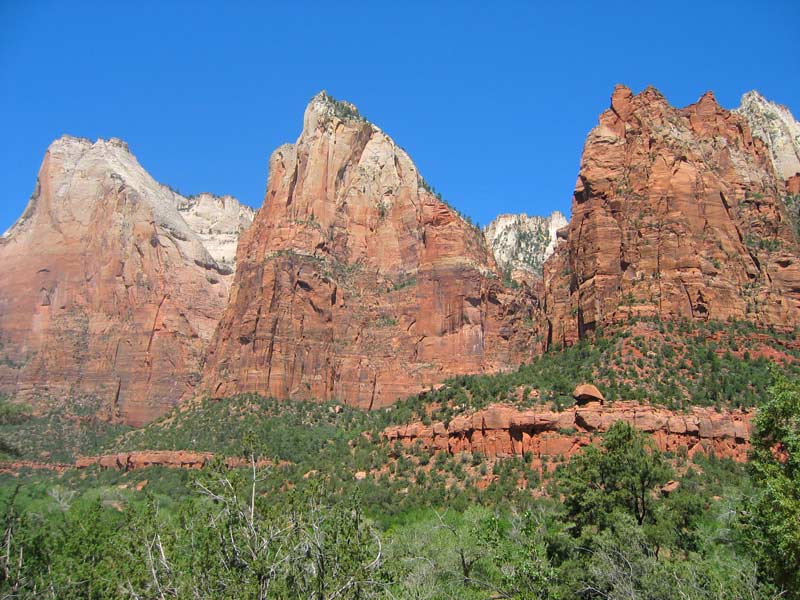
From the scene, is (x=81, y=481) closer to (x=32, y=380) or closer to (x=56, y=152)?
(x=32, y=380)

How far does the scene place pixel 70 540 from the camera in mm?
39125

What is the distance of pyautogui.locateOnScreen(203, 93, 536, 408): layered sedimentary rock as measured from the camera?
9294 cm

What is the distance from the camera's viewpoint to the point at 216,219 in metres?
177

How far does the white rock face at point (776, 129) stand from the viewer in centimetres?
10554

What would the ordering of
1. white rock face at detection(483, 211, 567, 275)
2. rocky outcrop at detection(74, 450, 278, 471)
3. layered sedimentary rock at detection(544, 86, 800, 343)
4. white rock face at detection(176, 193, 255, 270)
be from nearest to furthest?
1. layered sedimentary rock at detection(544, 86, 800, 343)
2. rocky outcrop at detection(74, 450, 278, 471)
3. white rock face at detection(483, 211, 567, 275)
4. white rock face at detection(176, 193, 255, 270)

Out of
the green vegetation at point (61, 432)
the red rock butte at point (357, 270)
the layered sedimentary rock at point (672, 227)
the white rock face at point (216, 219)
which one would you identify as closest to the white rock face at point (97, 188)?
the red rock butte at point (357, 270)

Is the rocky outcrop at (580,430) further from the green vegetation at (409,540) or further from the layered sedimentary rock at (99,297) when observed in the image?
the layered sedimentary rock at (99,297)

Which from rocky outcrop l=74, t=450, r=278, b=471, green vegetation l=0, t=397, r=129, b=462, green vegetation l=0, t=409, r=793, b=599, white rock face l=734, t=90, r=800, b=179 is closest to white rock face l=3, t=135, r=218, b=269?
green vegetation l=0, t=397, r=129, b=462

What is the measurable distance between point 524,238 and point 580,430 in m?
123

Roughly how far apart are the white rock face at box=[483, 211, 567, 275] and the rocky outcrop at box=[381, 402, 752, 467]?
97261 mm

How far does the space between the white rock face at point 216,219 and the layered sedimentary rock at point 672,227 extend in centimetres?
10365

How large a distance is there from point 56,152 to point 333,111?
175 ft

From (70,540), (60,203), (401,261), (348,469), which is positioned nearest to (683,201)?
(348,469)

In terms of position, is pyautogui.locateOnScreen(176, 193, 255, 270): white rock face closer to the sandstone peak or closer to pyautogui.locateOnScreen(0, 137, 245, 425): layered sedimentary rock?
pyautogui.locateOnScreen(0, 137, 245, 425): layered sedimentary rock
